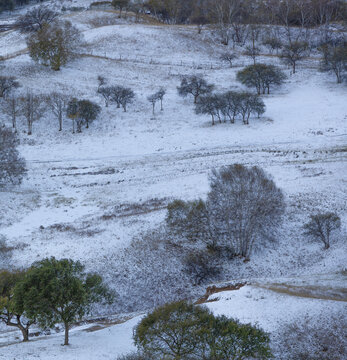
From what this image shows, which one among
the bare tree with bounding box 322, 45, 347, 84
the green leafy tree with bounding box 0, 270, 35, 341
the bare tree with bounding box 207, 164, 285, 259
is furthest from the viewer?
the bare tree with bounding box 322, 45, 347, 84

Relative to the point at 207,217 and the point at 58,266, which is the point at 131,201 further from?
the point at 58,266

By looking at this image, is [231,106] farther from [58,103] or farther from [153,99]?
[58,103]

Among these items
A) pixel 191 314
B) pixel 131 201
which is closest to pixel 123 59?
pixel 131 201

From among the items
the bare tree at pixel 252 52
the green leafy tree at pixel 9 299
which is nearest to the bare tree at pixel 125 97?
the bare tree at pixel 252 52

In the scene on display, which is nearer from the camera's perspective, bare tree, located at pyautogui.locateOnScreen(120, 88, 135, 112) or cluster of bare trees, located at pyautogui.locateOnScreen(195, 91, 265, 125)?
cluster of bare trees, located at pyautogui.locateOnScreen(195, 91, 265, 125)

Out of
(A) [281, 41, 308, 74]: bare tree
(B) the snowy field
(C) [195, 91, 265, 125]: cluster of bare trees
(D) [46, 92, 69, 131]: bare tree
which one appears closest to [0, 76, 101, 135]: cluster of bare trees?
(D) [46, 92, 69, 131]: bare tree

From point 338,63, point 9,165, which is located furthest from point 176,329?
point 338,63

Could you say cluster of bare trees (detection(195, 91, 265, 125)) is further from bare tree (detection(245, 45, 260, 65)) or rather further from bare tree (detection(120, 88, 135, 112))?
bare tree (detection(245, 45, 260, 65))
